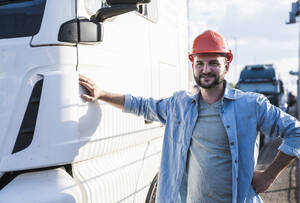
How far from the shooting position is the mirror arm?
2.17m

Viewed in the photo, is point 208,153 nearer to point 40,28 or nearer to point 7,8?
point 40,28

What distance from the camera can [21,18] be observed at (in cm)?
214

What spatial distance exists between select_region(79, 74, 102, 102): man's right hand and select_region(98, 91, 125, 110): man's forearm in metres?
0.06

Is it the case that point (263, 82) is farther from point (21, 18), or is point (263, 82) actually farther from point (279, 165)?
point (21, 18)

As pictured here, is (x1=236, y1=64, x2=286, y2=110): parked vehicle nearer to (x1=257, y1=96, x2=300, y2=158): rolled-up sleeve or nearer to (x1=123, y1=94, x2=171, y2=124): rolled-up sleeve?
(x1=123, y1=94, x2=171, y2=124): rolled-up sleeve

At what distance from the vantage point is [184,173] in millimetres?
2406

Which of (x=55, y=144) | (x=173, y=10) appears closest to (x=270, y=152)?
(x=173, y=10)

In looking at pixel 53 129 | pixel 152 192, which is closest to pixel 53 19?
pixel 53 129

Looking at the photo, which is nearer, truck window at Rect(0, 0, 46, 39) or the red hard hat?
truck window at Rect(0, 0, 46, 39)

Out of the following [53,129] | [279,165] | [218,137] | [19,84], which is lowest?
[279,165]

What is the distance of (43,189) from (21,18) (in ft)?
3.43

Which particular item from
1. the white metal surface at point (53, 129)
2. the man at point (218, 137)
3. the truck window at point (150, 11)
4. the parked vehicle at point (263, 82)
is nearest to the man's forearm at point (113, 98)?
the man at point (218, 137)

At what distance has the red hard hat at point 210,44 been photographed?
7.43ft

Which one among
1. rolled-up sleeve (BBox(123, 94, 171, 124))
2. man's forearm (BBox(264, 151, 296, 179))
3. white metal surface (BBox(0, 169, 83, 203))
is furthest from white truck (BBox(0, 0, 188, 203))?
man's forearm (BBox(264, 151, 296, 179))
